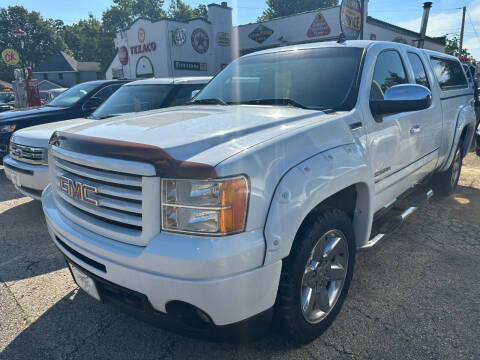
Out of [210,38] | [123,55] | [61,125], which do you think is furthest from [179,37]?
[61,125]

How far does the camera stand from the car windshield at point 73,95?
21.6ft

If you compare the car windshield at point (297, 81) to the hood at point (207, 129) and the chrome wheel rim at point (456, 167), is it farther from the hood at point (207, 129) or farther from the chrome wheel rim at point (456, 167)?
the chrome wheel rim at point (456, 167)

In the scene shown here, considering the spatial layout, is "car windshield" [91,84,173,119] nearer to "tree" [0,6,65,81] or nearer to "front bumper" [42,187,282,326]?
"front bumper" [42,187,282,326]

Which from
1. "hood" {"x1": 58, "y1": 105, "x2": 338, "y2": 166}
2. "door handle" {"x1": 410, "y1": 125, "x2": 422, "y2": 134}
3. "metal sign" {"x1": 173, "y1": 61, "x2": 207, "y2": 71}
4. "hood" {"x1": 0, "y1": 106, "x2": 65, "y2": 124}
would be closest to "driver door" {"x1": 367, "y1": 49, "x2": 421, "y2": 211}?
"door handle" {"x1": 410, "y1": 125, "x2": 422, "y2": 134}

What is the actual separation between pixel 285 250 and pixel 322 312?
75 cm

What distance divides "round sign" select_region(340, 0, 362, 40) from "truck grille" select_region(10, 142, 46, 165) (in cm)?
826

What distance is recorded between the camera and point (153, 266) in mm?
1657

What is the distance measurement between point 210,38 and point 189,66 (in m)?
2.25

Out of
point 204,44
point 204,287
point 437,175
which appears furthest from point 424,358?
point 204,44

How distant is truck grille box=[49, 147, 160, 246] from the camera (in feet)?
5.61

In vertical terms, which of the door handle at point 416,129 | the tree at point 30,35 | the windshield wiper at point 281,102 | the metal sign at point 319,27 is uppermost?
the tree at point 30,35

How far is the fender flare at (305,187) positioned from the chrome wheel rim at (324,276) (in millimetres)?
305

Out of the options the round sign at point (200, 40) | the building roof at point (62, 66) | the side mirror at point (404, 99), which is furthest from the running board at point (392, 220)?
the building roof at point (62, 66)

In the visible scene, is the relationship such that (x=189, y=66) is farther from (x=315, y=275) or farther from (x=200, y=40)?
(x=315, y=275)
